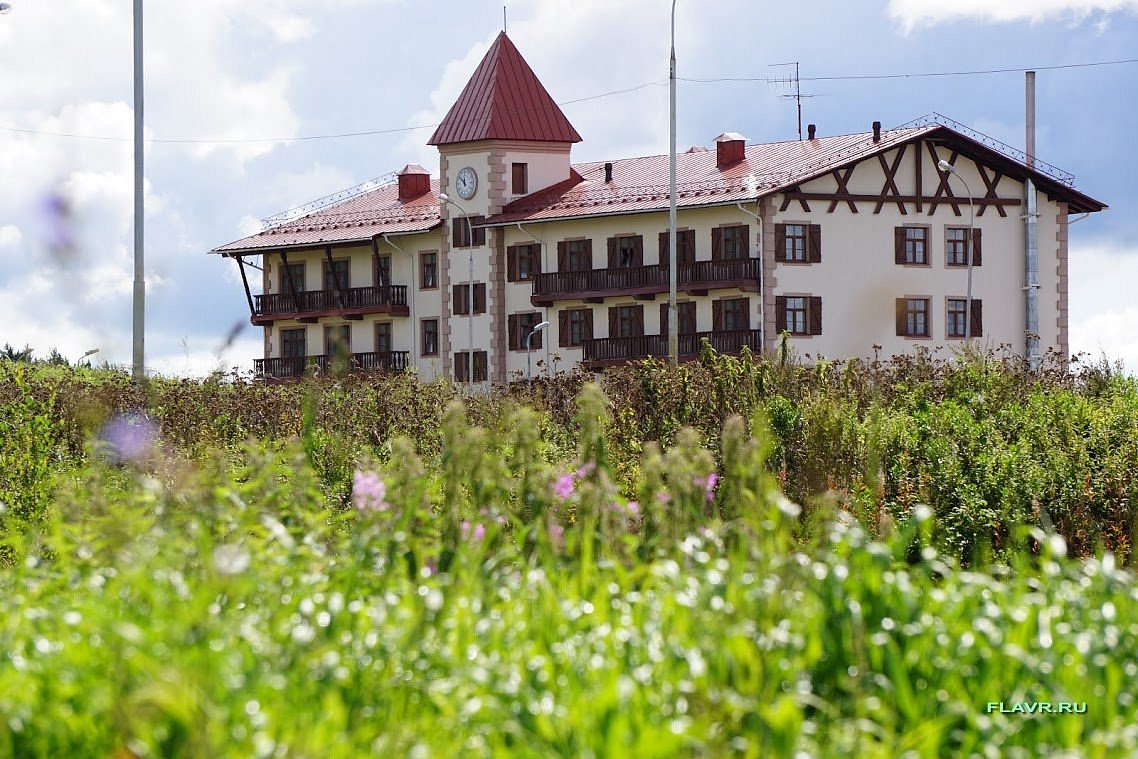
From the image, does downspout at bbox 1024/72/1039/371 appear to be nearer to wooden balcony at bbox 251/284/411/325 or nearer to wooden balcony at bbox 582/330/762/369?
wooden balcony at bbox 582/330/762/369

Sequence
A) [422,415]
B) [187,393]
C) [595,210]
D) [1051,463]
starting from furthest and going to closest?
[595,210] → [187,393] → [422,415] → [1051,463]

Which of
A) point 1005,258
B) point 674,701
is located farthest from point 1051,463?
point 1005,258

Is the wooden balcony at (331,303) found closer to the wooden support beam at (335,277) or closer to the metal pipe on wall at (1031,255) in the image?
the wooden support beam at (335,277)

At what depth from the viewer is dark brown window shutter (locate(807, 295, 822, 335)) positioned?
157ft

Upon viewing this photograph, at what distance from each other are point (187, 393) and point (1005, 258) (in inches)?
1363

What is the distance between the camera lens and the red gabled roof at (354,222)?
57500mm

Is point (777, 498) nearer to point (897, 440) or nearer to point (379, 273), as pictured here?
point (897, 440)

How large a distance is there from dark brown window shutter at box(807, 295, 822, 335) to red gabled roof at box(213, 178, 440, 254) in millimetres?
13867

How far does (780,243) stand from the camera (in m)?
48.0

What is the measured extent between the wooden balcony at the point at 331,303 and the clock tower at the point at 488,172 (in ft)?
7.44

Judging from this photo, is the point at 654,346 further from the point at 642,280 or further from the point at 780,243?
the point at 780,243

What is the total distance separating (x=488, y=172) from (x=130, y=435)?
127ft

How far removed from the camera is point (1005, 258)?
50.1 meters

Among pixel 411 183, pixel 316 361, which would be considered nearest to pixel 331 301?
pixel 316 361
